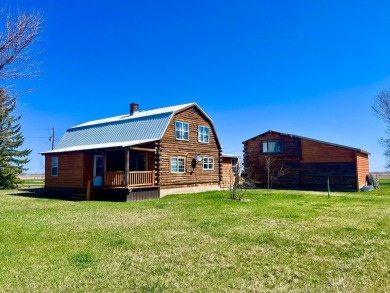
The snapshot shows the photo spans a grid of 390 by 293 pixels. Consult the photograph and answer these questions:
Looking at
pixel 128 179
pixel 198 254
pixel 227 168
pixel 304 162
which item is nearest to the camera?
pixel 198 254

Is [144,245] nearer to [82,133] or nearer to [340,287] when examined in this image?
[340,287]

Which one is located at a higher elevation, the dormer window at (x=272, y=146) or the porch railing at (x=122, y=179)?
the dormer window at (x=272, y=146)

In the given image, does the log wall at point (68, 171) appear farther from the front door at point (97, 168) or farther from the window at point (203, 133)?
the window at point (203, 133)

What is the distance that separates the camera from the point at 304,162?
2923 cm

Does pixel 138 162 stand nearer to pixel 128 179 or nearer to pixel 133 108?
pixel 128 179

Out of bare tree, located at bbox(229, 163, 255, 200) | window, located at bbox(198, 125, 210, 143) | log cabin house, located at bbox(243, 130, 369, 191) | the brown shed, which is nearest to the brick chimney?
window, located at bbox(198, 125, 210, 143)

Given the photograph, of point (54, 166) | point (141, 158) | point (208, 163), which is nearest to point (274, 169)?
point (208, 163)

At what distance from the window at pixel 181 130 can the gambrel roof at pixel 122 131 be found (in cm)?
121

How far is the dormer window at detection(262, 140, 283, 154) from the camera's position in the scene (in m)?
31.1

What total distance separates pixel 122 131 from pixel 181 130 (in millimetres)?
5271

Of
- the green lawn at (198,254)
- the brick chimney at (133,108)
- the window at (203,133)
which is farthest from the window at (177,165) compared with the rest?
the green lawn at (198,254)

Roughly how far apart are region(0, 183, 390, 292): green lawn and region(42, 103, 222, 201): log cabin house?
893cm

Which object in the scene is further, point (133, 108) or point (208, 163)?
point (133, 108)

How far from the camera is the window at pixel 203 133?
2664 cm
